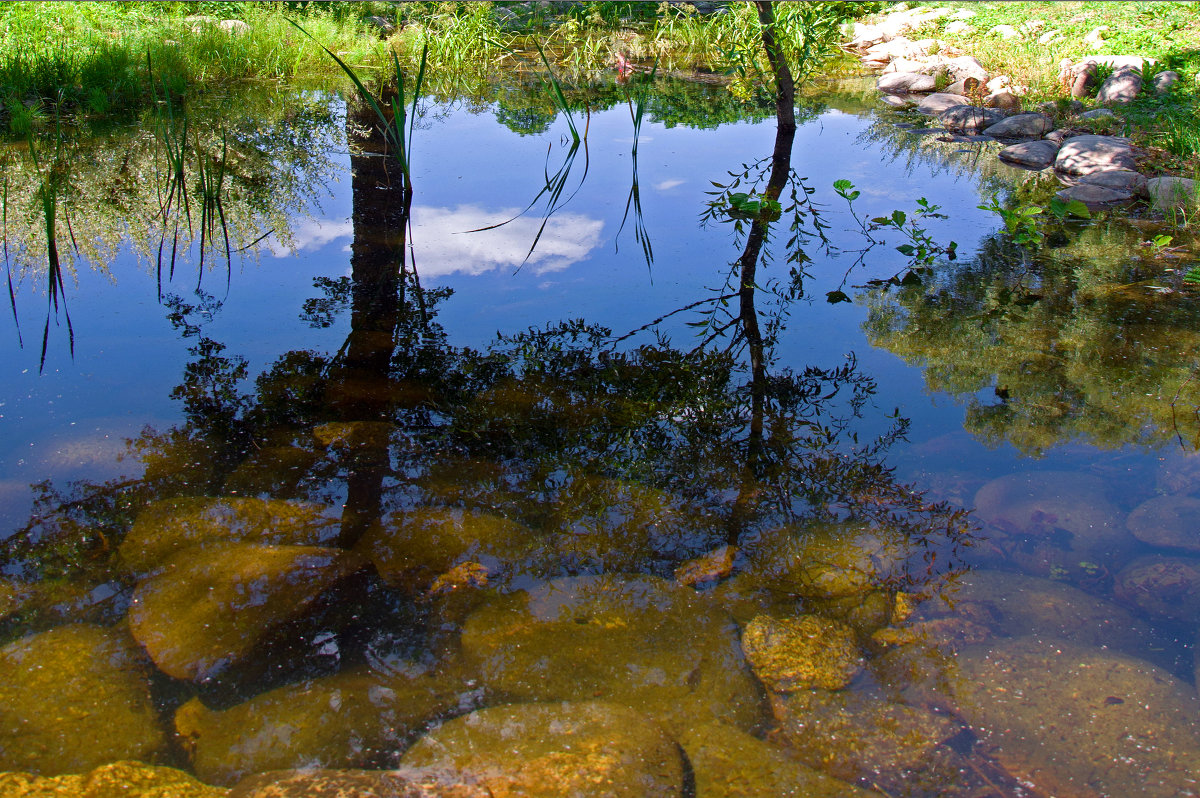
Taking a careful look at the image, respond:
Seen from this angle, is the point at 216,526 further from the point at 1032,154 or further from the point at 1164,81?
the point at 1164,81

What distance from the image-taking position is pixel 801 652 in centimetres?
205

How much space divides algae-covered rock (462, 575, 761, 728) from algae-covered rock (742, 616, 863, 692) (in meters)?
0.05

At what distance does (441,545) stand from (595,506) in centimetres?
50

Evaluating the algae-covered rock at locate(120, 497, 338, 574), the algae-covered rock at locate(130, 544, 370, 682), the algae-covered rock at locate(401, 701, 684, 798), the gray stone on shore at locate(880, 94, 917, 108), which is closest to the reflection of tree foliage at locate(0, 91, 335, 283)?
the algae-covered rock at locate(120, 497, 338, 574)

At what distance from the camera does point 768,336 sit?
3.63 meters

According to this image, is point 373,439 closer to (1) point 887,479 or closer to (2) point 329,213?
(1) point 887,479

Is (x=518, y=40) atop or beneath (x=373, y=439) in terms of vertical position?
atop

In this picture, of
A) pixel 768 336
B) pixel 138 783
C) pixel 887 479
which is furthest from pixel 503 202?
pixel 138 783

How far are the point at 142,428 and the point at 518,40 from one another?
371 inches

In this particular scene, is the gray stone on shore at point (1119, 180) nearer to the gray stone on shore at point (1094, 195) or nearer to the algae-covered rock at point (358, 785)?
the gray stone on shore at point (1094, 195)

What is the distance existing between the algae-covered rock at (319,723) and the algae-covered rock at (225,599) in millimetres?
157

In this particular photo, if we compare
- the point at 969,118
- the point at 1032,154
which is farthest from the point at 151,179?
the point at 969,118

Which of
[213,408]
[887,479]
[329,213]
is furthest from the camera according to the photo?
[329,213]

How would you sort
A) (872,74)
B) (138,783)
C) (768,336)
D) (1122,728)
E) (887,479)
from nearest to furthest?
(138,783) → (1122,728) → (887,479) → (768,336) → (872,74)
